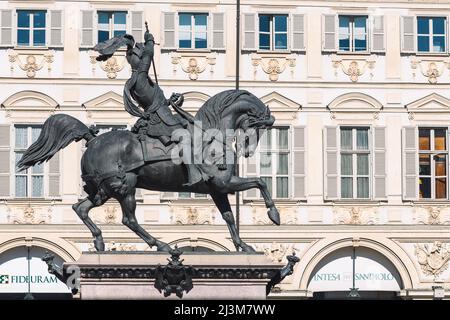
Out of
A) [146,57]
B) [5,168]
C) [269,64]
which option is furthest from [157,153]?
[269,64]

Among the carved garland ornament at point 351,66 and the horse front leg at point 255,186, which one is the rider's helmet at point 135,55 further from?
the carved garland ornament at point 351,66

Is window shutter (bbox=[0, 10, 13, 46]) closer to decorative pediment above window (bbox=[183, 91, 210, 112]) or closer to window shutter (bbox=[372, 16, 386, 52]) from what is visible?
decorative pediment above window (bbox=[183, 91, 210, 112])

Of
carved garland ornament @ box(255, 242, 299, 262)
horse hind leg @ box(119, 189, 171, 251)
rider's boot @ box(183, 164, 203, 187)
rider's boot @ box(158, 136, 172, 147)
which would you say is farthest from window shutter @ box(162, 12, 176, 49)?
rider's boot @ box(183, 164, 203, 187)

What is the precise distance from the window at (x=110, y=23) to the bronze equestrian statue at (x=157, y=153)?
22687 millimetres

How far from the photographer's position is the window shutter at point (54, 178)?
52469 millimetres

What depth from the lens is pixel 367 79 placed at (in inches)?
2125

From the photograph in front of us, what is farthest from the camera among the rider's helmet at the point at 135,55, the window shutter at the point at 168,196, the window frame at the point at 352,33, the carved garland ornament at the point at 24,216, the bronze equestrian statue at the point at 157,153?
the window frame at the point at 352,33

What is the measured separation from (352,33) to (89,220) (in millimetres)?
24778

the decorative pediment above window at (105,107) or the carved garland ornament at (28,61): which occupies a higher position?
the carved garland ornament at (28,61)

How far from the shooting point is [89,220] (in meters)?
30.7

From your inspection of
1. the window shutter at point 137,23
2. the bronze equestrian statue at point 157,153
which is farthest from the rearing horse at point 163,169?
the window shutter at point 137,23

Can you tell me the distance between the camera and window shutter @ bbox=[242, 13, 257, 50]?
5366cm

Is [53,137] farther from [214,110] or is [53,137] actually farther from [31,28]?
[31,28]
